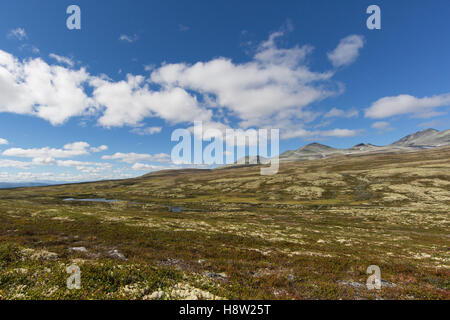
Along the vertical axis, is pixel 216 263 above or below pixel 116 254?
below

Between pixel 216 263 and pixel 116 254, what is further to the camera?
pixel 116 254

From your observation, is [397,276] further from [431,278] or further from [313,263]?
[313,263]

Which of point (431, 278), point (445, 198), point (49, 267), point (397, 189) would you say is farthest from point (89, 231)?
point (397, 189)

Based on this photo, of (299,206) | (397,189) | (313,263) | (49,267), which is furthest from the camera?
(397,189)

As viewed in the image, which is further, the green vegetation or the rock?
the rock

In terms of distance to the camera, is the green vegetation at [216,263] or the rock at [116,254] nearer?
the green vegetation at [216,263]

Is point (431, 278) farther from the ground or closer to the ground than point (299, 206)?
farther from the ground

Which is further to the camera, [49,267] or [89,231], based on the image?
[89,231]

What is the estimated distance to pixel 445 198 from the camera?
7712 centimetres
